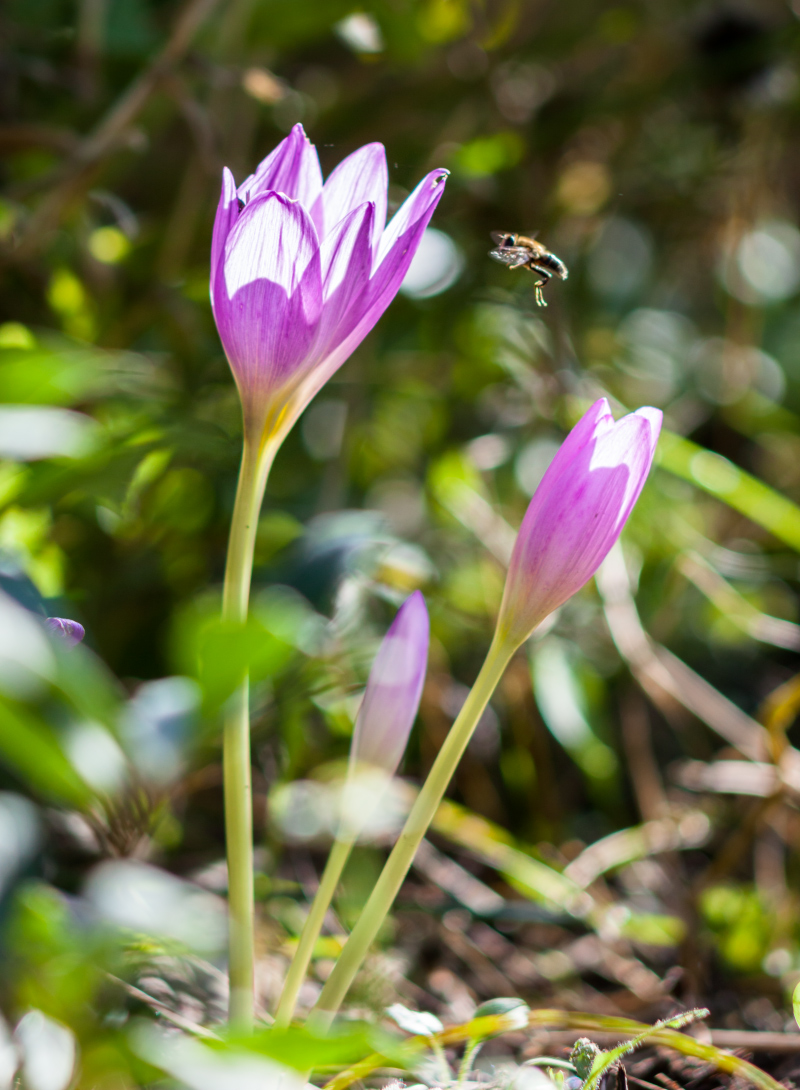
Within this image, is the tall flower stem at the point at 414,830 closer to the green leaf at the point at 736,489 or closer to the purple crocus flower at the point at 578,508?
the purple crocus flower at the point at 578,508

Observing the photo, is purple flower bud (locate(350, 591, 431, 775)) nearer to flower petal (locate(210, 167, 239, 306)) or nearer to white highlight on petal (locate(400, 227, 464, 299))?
flower petal (locate(210, 167, 239, 306))

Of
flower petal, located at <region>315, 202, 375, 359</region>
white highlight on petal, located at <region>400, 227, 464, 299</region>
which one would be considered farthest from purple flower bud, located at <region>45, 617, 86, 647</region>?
white highlight on petal, located at <region>400, 227, 464, 299</region>

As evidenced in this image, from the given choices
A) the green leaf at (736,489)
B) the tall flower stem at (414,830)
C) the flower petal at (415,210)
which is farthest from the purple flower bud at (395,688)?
the green leaf at (736,489)

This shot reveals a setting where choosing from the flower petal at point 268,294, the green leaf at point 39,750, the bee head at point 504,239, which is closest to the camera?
the green leaf at point 39,750

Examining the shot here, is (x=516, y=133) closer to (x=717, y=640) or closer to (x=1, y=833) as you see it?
(x=717, y=640)

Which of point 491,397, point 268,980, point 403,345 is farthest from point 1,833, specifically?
point 491,397

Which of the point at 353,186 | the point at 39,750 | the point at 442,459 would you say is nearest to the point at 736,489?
the point at 442,459

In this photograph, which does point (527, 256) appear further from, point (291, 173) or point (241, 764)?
point (241, 764)
